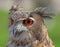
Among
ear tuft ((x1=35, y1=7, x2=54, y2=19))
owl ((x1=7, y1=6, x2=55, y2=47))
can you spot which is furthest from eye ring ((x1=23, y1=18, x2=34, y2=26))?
ear tuft ((x1=35, y1=7, x2=54, y2=19))

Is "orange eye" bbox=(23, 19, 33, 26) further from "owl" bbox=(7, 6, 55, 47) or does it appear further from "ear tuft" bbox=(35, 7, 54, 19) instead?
"ear tuft" bbox=(35, 7, 54, 19)

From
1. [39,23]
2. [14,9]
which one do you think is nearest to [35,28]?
[39,23]

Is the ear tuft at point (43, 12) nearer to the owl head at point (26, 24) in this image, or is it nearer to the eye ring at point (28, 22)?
the owl head at point (26, 24)

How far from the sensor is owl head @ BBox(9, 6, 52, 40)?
21.4 ft

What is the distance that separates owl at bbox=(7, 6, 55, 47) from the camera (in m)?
6.54

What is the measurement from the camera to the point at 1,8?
22.9 m

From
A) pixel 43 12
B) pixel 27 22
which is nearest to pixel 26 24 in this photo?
pixel 27 22

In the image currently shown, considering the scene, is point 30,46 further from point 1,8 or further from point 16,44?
point 1,8

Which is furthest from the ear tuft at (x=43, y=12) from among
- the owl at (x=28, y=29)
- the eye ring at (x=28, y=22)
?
the eye ring at (x=28, y=22)

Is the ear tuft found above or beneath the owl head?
above

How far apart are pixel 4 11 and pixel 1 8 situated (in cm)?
79

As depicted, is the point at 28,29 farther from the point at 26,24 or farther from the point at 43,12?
the point at 43,12

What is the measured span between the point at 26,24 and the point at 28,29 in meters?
0.09

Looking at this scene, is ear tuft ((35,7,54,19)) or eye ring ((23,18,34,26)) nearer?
eye ring ((23,18,34,26))
